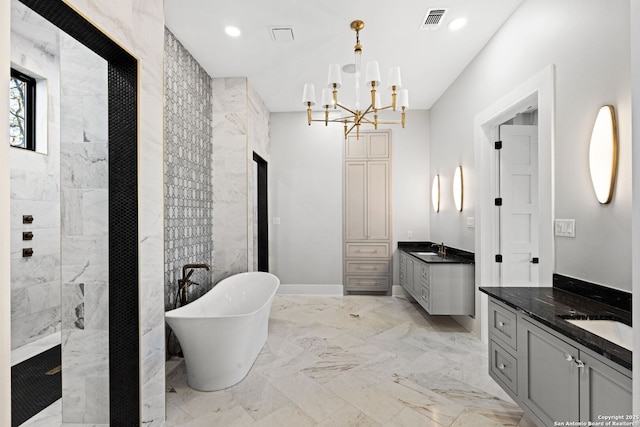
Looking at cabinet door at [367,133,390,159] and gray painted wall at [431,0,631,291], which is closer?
gray painted wall at [431,0,631,291]

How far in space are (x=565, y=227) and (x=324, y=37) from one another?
2.48 meters

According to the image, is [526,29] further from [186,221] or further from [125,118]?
[186,221]

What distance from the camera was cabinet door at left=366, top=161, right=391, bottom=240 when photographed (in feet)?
16.5

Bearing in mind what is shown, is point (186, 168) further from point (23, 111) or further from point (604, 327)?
point (604, 327)

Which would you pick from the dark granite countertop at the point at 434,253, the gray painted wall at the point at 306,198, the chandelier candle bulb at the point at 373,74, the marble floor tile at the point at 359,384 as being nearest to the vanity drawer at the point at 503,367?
the marble floor tile at the point at 359,384

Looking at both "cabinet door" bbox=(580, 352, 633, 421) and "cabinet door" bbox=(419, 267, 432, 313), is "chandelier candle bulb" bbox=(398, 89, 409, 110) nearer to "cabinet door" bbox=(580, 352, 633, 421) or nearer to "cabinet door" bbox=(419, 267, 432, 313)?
"cabinet door" bbox=(419, 267, 432, 313)

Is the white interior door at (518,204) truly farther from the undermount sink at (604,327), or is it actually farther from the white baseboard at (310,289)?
the white baseboard at (310,289)

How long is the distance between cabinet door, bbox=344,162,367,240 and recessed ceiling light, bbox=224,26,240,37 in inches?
105

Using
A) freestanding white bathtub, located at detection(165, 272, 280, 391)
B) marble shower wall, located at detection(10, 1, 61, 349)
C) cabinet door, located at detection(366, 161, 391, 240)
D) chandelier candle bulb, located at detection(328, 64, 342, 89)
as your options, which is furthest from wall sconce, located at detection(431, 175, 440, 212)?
marble shower wall, located at detection(10, 1, 61, 349)

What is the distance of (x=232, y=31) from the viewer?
2811 mm

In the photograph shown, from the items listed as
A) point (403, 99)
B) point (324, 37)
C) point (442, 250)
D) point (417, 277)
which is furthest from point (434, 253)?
point (324, 37)

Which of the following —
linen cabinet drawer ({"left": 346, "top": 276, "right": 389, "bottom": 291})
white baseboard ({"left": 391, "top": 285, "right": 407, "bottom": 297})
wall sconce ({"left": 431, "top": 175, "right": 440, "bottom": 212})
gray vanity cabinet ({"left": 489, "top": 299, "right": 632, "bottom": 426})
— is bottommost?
white baseboard ({"left": 391, "top": 285, "right": 407, "bottom": 297})

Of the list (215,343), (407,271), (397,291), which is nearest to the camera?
(215,343)

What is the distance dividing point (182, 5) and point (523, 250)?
12.4 feet
